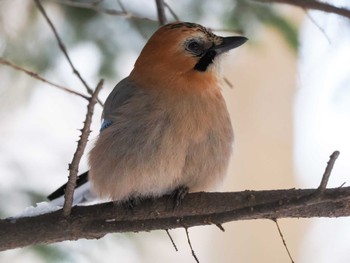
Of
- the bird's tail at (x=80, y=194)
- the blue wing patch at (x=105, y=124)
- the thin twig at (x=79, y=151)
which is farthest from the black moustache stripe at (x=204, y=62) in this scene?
the thin twig at (x=79, y=151)

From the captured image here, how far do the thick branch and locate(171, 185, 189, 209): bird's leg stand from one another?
0.02 meters

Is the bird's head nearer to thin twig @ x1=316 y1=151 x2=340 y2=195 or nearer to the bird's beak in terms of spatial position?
the bird's beak

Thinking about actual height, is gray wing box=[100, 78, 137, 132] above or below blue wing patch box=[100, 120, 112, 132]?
above

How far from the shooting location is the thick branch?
7.62 feet

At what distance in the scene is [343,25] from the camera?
118 inches

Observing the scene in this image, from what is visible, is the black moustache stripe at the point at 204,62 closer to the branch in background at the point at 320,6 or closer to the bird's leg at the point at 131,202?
the branch in background at the point at 320,6

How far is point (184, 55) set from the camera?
120 inches

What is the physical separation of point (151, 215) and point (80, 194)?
0.73 m

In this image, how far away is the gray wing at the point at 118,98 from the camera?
299 centimetres

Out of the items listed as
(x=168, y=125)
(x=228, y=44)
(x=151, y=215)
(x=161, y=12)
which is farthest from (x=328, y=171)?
(x=161, y=12)

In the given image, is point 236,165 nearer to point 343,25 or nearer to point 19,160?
point 19,160

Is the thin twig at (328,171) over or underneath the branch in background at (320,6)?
underneath

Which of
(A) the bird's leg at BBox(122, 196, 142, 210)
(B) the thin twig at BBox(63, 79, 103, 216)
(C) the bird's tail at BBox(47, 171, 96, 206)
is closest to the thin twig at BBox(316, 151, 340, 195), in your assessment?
(B) the thin twig at BBox(63, 79, 103, 216)

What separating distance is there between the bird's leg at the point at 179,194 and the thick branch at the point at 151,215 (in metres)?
0.02
